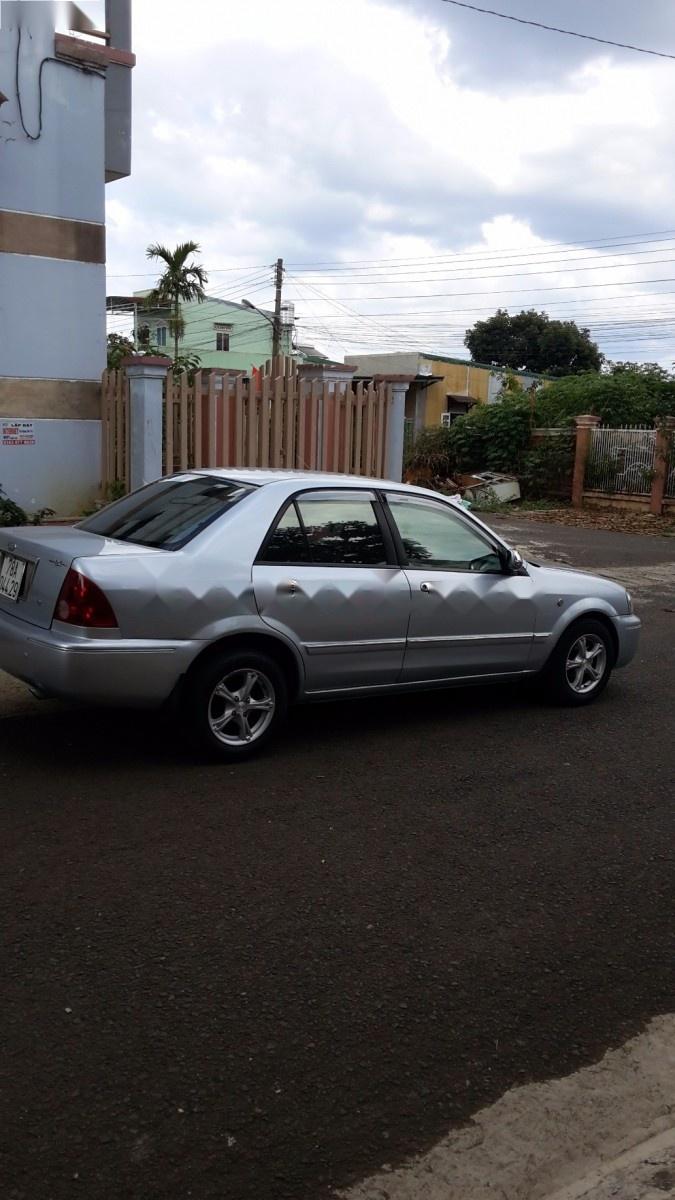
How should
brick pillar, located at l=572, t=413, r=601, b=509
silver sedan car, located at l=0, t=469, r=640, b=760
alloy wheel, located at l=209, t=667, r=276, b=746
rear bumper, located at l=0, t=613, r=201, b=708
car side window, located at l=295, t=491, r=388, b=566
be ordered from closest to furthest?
rear bumper, located at l=0, t=613, r=201, b=708
silver sedan car, located at l=0, t=469, r=640, b=760
alloy wheel, located at l=209, t=667, r=276, b=746
car side window, located at l=295, t=491, r=388, b=566
brick pillar, located at l=572, t=413, r=601, b=509

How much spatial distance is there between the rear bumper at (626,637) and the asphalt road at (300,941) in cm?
102

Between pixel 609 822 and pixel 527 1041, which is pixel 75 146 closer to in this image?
pixel 609 822

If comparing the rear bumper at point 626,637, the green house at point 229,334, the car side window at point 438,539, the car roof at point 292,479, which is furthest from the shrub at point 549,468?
the green house at point 229,334

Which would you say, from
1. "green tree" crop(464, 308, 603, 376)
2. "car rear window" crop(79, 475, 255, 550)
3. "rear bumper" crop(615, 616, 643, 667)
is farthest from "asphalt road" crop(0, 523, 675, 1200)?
"green tree" crop(464, 308, 603, 376)

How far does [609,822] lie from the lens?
4.79m

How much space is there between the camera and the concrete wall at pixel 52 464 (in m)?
10.9

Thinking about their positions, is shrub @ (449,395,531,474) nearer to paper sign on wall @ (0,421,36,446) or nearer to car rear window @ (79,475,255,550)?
paper sign on wall @ (0,421,36,446)

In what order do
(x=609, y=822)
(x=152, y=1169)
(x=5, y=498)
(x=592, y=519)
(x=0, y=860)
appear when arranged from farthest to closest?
(x=592, y=519) < (x=5, y=498) < (x=609, y=822) < (x=0, y=860) < (x=152, y=1169)

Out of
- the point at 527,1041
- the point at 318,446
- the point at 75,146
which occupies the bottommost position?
the point at 527,1041

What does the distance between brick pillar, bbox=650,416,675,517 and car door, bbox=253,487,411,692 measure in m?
18.3

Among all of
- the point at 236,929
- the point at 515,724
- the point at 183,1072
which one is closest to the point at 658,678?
the point at 515,724

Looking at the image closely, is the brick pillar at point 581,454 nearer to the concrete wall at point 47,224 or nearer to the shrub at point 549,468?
the shrub at point 549,468

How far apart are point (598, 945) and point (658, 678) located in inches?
173

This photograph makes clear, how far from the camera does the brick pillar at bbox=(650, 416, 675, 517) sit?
22.6 metres
